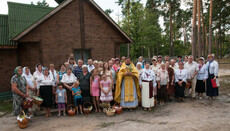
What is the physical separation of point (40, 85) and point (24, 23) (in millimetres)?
6347

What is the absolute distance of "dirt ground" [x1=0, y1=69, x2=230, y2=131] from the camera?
190 inches

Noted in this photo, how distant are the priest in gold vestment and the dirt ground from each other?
0.38 metres

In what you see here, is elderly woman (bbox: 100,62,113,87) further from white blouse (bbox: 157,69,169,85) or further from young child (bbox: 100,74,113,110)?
white blouse (bbox: 157,69,169,85)

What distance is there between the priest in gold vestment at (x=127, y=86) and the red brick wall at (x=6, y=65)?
23.0 feet

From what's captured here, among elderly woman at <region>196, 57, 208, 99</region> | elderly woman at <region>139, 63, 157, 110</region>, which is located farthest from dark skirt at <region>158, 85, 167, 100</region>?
elderly woman at <region>196, 57, 208, 99</region>

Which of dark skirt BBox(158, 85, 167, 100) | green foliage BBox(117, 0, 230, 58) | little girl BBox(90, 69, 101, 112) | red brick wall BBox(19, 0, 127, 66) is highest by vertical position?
green foliage BBox(117, 0, 230, 58)

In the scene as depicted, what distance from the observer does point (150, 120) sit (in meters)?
5.41

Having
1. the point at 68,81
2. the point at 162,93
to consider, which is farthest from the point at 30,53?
the point at 162,93

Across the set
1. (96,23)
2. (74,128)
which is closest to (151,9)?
(96,23)

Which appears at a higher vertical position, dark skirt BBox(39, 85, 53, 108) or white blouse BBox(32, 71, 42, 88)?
white blouse BBox(32, 71, 42, 88)

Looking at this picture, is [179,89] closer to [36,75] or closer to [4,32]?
[36,75]

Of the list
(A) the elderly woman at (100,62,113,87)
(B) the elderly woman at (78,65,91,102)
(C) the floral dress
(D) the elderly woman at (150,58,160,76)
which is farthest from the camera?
(D) the elderly woman at (150,58,160,76)

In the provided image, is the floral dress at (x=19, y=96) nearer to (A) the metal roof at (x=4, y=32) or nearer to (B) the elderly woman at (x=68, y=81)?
(B) the elderly woman at (x=68, y=81)

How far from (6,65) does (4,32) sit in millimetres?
2003
